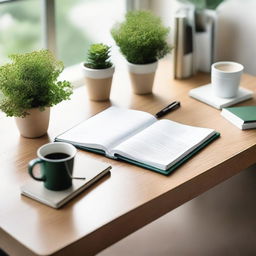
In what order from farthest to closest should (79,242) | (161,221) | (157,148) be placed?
(161,221) → (157,148) → (79,242)

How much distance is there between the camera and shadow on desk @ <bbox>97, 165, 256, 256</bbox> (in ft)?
6.20

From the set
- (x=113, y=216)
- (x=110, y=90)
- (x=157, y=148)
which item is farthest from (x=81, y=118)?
(x=113, y=216)

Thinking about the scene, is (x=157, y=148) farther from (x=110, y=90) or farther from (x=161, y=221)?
(x=161, y=221)

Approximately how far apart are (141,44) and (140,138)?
14.2 inches

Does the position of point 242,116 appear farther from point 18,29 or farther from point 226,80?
point 18,29

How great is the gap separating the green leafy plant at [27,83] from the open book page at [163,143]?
0.78 ft

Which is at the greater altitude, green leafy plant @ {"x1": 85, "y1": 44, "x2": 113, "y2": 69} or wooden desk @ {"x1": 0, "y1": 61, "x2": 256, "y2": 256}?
green leafy plant @ {"x1": 85, "y1": 44, "x2": 113, "y2": 69}

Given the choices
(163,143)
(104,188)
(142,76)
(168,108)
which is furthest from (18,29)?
(104,188)

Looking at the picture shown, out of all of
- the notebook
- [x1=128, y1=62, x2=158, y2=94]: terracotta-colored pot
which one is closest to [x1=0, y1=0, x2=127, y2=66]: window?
[x1=128, y1=62, x2=158, y2=94]: terracotta-colored pot

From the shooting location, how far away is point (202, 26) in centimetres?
199

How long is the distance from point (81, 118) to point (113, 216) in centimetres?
52

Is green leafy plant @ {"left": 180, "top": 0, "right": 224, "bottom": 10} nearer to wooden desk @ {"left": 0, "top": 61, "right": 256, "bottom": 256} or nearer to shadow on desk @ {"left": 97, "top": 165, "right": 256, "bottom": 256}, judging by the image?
wooden desk @ {"left": 0, "top": 61, "right": 256, "bottom": 256}

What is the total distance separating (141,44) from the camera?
1753mm

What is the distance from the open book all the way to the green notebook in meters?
0.09
